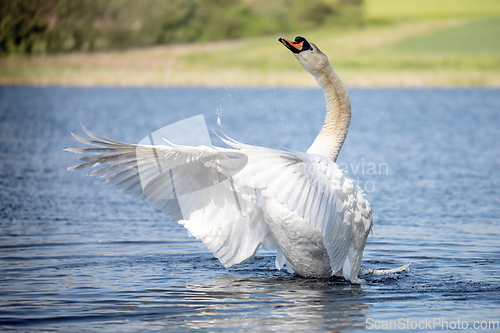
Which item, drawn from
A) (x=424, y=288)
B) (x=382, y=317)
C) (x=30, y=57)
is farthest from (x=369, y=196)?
(x=30, y=57)

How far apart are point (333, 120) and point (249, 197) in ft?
4.20

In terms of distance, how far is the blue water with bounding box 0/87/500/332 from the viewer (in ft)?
23.1

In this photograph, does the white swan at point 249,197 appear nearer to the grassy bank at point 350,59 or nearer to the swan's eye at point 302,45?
the swan's eye at point 302,45

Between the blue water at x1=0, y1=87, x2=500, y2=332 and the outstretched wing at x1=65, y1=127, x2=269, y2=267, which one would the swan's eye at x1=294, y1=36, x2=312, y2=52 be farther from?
the blue water at x1=0, y1=87, x2=500, y2=332

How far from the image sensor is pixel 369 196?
14305 mm

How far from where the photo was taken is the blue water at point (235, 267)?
7031 millimetres

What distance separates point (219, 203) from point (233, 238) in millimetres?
501

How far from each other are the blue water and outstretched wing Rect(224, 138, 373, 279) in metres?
0.91

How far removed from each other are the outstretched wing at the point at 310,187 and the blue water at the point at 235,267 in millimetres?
910

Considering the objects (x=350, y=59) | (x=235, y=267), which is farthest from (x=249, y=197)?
(x=350, y=59)

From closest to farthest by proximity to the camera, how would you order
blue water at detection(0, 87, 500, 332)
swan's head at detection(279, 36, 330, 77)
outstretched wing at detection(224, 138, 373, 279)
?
outstretched wing at detection(224, 138, 373, 279) < blue water at detection(0, 87, 500, 332) < swan's head at detection(279, 36, 330, 77)

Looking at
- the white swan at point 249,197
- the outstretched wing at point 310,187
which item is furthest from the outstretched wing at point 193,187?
the outstretched wing at point 310,187

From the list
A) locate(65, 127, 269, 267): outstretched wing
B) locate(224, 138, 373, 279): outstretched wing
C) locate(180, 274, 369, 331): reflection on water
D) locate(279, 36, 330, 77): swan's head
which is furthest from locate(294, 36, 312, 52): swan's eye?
locate(180, 274, 369, 331): reflection on water

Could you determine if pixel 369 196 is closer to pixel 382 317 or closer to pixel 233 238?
pixel 233 238
